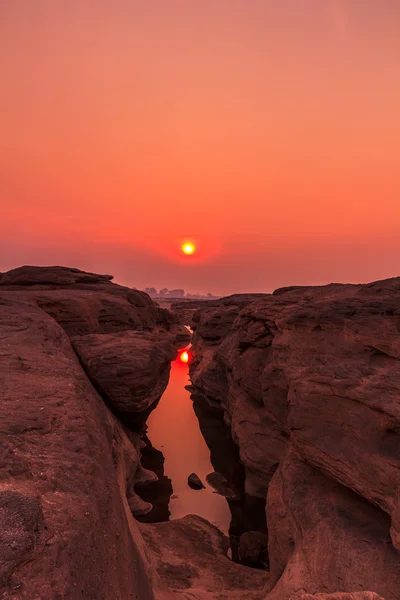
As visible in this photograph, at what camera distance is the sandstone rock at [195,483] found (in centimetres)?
1627

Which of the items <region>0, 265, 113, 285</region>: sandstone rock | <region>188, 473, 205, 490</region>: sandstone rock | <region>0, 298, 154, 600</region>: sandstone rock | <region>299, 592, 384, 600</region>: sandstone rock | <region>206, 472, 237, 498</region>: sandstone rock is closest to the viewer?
<region>299, 592, 384, 600</region>: sandstone rock

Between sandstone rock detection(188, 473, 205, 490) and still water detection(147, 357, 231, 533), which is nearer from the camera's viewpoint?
still water detection(147, 357, 231, 533)

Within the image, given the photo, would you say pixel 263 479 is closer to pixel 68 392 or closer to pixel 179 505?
pixel 179 505

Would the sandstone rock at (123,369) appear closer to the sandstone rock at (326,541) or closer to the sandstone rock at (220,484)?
the sandstone rock at (326,541)

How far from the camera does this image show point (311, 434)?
9.37 meters

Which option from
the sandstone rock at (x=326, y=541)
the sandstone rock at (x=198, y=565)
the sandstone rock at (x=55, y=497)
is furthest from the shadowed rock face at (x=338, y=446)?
the sandstone rock at (x=55, y=497)

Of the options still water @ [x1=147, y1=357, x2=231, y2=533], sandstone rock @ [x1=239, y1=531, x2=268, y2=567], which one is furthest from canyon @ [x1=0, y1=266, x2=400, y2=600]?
still water @ [x1=147, y1=357, x2=231, y2=533]

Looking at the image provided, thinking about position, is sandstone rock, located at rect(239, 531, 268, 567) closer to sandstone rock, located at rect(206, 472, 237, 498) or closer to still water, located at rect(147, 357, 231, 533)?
still water, located at rect(147, 357, 231, 533)

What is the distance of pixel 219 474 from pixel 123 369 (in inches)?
383

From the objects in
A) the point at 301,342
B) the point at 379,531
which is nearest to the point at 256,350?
the point at 301,342

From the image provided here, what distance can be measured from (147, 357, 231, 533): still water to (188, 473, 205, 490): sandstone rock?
22 cm

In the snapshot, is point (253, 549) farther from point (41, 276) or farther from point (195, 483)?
point (41, 276)

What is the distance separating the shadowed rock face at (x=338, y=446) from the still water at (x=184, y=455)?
386 cm

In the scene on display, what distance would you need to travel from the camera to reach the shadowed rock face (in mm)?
7078
